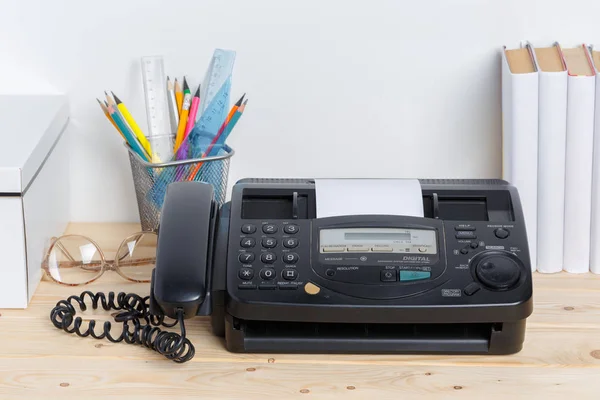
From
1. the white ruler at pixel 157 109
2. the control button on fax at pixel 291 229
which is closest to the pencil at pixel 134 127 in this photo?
the white ruler at pixel 157 109

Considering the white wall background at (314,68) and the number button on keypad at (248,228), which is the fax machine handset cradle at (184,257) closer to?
the number button on keypad at (248,228)

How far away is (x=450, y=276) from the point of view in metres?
0.95

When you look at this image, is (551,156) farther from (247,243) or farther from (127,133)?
(127,133)

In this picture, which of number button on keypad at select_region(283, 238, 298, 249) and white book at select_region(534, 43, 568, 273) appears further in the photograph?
white book at select_region(534, 43, 568, 273)

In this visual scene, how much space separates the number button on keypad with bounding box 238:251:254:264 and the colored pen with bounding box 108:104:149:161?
31cm

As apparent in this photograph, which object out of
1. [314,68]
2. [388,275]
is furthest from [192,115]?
[388,275]

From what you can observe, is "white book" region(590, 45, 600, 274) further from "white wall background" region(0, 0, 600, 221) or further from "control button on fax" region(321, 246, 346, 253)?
"control button on fax" region(321, 246, 346, 253)

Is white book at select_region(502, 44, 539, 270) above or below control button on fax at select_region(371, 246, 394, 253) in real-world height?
above

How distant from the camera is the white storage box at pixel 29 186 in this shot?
1059 mm

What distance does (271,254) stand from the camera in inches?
37.8

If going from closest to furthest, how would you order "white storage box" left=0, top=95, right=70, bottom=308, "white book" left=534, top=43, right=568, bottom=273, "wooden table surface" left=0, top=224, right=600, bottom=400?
"wooden table surface" left=0, top=224, right=600, bottom=400
"white storage box" left=0, top=95, right=70, bottom=308
"white book" left=534, top=43, right=568, bottom=273

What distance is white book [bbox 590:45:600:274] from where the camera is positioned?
3.83 ft

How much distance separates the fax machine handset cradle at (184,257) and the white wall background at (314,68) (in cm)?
32

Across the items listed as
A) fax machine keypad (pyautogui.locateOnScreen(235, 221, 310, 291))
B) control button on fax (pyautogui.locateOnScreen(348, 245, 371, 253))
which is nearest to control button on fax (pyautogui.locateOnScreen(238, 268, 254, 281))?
fax machine keypad (pyautogui.locateOnScreen(235, 221, 310, 291))
